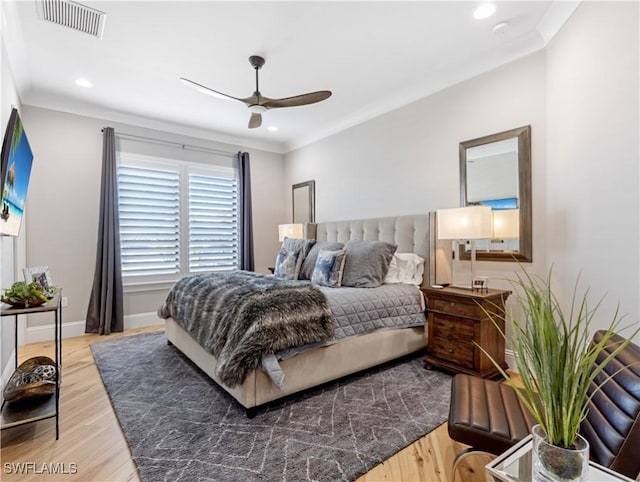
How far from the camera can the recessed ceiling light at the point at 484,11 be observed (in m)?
2.39

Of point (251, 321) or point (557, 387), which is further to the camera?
point (251, 321)

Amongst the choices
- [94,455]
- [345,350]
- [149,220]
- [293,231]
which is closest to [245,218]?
[293,231]

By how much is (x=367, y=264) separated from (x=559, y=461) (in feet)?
7.95

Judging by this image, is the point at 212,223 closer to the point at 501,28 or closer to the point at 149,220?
the point at 149,220

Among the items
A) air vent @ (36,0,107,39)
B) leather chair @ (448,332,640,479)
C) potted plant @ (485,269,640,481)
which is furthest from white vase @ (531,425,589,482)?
air vent @ (36,0,107,39)

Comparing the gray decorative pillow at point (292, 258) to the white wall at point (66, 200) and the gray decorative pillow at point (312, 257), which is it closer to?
the gray decorative pillow at point (312, 257)

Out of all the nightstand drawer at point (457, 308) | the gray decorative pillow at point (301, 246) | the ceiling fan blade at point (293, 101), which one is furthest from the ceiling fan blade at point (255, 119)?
the nightstand drawer at point (457, 308)

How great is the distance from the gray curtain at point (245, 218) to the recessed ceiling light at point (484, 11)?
151 inches

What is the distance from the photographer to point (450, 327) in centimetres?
279

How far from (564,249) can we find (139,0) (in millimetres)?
3677

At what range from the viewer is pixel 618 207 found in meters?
1.86

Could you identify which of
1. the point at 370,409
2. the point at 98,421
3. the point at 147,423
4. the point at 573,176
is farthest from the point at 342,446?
the point at 573,176

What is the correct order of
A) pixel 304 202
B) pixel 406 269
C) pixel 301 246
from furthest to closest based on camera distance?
pixel 304 202 → pixel 301 246 → pixel 406 269

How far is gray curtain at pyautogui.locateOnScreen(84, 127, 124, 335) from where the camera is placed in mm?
4098
